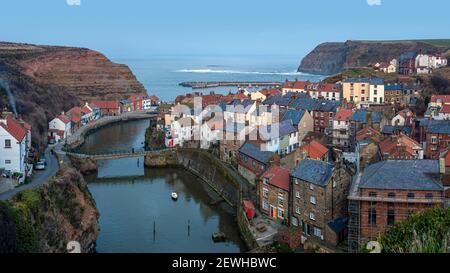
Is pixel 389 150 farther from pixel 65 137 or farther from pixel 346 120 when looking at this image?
pixel 65 137

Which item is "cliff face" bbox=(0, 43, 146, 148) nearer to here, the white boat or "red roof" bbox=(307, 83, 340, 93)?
"red roof" bbox=(307, 83, 340, 93)

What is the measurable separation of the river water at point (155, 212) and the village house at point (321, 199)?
77.4 inches

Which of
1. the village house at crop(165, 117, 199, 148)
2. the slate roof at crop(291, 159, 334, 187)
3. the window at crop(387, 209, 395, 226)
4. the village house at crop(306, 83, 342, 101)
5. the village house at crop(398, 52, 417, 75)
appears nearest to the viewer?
the window at crop(387, 209, 395, 226)

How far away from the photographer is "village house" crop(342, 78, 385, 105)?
116ft

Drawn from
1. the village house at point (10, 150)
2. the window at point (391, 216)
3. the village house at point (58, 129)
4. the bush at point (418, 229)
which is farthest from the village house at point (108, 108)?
the bush at point (418, 229)

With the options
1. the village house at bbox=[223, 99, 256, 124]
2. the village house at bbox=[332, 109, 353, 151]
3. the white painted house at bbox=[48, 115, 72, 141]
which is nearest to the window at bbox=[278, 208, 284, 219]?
the village house at bbox=[332, 109, 353, 151]

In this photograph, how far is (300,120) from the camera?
26.3 meters

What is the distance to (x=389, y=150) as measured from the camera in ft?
58.4

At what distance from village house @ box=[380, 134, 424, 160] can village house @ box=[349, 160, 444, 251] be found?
3486 mm

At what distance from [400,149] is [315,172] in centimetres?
419

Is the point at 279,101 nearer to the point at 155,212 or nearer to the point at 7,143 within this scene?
the point at 155,212

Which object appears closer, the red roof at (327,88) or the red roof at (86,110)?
the red roof at (327,88)

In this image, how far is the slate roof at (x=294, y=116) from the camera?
2631cm

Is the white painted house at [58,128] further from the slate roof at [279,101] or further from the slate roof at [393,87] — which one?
the slate roof at [393,87]
